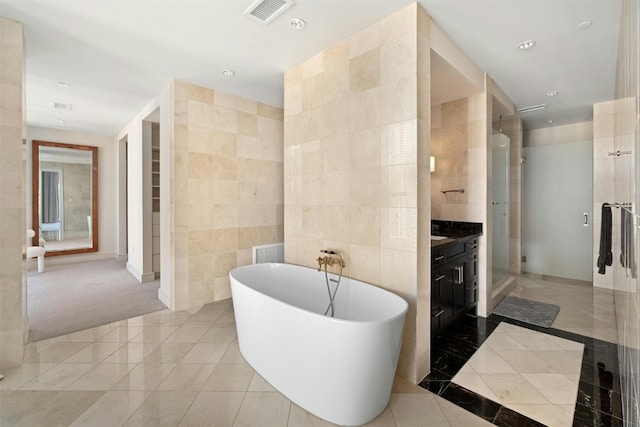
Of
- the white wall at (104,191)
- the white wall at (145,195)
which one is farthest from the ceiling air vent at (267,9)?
the white wall at (104,191)

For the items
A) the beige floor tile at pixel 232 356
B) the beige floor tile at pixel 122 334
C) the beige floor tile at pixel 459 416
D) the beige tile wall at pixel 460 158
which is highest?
the beige tile wall at pixel 460 158

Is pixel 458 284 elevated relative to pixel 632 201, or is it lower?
lower

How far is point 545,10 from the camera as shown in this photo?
2047 mm

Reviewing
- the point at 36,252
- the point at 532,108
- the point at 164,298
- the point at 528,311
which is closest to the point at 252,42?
the point at 164,298

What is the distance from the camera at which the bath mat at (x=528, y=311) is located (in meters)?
3.01

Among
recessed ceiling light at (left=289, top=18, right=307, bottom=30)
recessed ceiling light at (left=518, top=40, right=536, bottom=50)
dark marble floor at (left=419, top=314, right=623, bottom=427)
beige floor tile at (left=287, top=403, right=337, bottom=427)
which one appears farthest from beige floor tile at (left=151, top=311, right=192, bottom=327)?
recessed ceiling light at (left=518, top=40, right=536, bottom=50)

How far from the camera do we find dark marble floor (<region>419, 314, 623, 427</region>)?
1.69 metres

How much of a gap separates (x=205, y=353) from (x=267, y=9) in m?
2.73

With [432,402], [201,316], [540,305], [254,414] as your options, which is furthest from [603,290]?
[201,316]

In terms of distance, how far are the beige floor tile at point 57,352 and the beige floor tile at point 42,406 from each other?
41 cm

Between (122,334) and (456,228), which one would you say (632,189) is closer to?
(456,228)

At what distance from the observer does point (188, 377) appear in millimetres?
2057

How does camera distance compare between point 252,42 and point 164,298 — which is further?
point 164,298

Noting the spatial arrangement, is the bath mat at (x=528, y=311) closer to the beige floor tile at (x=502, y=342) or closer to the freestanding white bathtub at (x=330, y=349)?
the beige floor tile at (x=502, y=342)
